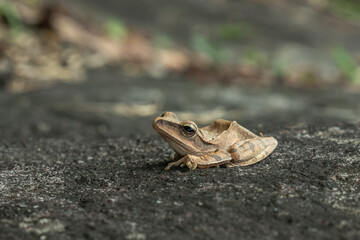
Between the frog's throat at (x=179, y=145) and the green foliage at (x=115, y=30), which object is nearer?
the frog's throat at (x=179, y=145)

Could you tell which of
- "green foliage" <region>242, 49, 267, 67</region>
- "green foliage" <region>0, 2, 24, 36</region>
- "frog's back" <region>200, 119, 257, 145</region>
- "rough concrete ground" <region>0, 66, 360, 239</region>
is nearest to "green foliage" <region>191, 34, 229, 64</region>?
"green foliage" <region>242, 49, 267, 67</region>

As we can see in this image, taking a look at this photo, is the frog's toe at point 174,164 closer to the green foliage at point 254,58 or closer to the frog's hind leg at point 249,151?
the frog's hind leg at point 249,151

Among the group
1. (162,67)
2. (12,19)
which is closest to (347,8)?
(162,67)

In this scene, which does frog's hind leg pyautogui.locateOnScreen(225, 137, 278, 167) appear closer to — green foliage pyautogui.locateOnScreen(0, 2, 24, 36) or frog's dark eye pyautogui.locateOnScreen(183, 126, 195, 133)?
frog's dark eye pyautogui.locateOnScreen(183, 126, 195, 133)

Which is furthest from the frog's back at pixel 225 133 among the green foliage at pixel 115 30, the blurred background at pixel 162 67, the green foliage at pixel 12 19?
the green foliage at pixel 115 30

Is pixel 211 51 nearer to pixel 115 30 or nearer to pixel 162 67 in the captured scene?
pixel 162 67

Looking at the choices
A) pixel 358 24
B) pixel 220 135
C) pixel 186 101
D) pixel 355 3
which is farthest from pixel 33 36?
pixel 355 3
